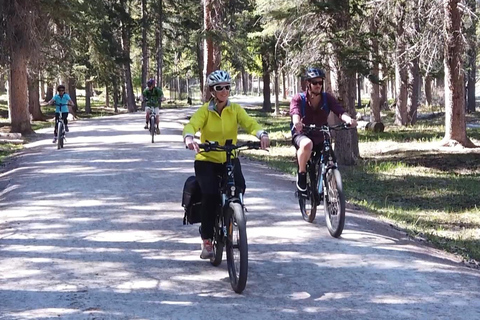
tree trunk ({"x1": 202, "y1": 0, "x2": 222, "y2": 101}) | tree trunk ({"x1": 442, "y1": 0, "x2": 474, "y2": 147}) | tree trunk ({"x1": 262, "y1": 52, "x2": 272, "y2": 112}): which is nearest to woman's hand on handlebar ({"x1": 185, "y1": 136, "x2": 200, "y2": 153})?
tree trunk ({"x1": 442, "y1": 0, "x2": 474, "y2": 147})

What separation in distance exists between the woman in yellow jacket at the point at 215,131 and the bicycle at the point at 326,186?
1685 mm

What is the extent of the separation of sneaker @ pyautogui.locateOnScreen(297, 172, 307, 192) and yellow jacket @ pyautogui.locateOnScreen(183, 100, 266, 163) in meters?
2.19

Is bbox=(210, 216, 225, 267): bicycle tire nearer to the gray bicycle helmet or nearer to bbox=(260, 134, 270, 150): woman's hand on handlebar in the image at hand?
bbox=(260, 134, 270, 150): woman's hand on handlebar

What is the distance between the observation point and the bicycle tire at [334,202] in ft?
25.2

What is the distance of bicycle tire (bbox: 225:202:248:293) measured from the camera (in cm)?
574

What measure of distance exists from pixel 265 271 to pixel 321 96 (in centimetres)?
285

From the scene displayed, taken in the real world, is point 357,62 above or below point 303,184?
above

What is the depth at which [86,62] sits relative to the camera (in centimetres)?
4181

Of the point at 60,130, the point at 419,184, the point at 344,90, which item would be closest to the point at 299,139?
the point at 419,184

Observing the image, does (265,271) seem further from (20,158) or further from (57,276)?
(20,158)

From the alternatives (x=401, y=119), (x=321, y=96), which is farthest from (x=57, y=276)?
(x=401, y=119)

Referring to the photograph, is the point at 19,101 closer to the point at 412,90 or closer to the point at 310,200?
the point at 412,90

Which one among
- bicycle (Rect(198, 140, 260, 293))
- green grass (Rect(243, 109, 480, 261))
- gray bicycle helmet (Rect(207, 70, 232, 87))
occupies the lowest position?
green grass (Rect(243, 109, 480, 261))

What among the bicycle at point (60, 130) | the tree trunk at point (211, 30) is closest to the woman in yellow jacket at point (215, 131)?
the bicycle at point (60, 130)
